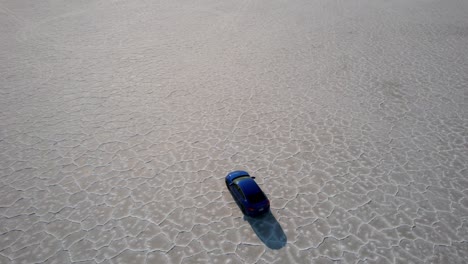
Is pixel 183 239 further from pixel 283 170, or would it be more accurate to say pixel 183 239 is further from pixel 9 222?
pixel 9 222

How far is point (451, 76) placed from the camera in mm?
10305

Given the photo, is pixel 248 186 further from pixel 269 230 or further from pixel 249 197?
pixel 269 230

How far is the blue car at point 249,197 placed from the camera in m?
5.59

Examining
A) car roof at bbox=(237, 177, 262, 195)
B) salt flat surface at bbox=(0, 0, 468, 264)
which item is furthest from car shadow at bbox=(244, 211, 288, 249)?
car roof at bbox=(237, 177, 262, 195)

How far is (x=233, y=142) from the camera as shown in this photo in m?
7.80

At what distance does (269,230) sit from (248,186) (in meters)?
0.85

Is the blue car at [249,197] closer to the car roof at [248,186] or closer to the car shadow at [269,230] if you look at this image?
the car roof at [248,186]

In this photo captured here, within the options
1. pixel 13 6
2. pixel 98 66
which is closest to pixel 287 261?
pixel 98 66

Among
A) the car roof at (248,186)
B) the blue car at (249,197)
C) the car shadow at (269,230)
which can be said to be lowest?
the car shadow at (269,230)

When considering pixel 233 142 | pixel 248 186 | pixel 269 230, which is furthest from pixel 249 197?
pixel 233 142

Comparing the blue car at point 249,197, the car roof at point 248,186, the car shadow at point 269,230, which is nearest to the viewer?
the car shadow at point 269,230

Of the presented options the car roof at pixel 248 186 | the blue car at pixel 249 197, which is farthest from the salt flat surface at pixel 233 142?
the car roof at pixel 248 186

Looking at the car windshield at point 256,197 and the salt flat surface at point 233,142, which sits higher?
the car windshield at point 256,197

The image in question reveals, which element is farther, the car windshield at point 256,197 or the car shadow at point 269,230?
the car windshield at point 256,197
